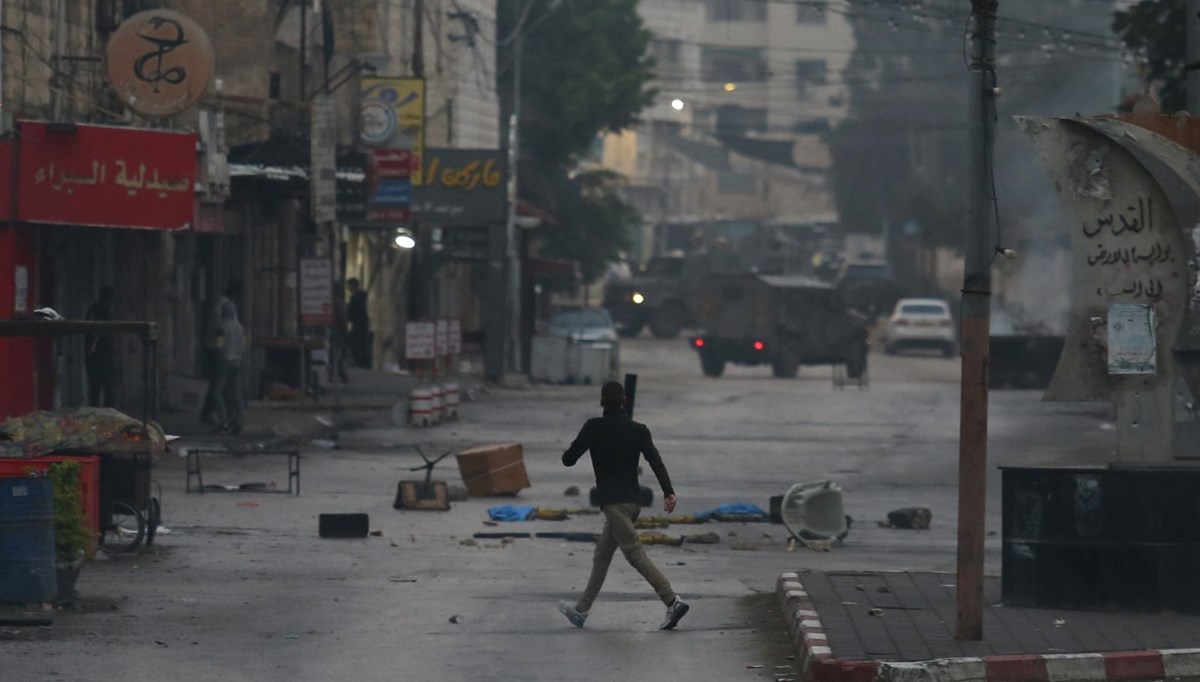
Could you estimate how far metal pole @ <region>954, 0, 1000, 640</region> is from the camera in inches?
453

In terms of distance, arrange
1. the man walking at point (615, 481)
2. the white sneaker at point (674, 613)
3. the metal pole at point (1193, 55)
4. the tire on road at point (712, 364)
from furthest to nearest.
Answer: the tire on road at point (712, 364) → the metal pole at point (1193, 55) → the man walking at point (615, 481) → the white sneaker at point (674, 613)

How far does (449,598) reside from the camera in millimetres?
14391

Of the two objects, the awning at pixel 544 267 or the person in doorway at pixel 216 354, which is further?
the awning at pixel 544 267

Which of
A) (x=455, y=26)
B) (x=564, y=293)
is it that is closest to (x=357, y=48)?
(x=455, y=26)

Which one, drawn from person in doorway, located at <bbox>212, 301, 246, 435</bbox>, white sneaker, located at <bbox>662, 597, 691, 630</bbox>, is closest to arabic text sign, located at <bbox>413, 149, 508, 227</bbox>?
person in doorway, located at <bbox>212, 301, 246, 435</bbox>

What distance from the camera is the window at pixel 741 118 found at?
129 meters

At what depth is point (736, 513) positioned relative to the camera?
2008 centimetres

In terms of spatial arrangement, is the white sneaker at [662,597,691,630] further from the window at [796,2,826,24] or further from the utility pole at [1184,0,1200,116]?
the window at [796,2,826,24]

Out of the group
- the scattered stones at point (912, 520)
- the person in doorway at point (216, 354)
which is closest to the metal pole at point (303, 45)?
the person in doorway at point (216, 354)

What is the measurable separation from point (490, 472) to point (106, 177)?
7793mm

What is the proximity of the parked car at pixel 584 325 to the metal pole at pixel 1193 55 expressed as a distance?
120 ft

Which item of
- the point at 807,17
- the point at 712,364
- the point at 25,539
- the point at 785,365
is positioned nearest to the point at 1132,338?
the point at 25,539

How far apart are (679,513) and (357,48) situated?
26631mm

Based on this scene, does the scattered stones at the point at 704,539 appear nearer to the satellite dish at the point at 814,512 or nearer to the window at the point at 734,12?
the satellite dish at the point at 814,512
